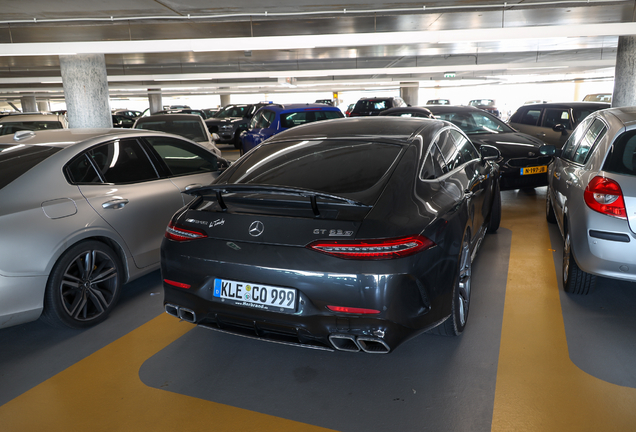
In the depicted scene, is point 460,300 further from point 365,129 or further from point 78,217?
point 78,217

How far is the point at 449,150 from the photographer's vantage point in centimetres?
357

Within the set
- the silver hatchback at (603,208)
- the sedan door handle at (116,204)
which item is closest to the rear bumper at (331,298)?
the sedan door handle at (116,204)

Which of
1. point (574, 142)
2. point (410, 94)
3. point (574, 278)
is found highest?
point (410, 94)

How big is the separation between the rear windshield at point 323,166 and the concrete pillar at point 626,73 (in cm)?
1237

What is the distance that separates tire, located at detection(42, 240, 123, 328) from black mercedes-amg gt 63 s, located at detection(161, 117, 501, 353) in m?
0.94

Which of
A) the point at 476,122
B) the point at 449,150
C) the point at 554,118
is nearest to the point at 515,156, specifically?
the point at 476,122

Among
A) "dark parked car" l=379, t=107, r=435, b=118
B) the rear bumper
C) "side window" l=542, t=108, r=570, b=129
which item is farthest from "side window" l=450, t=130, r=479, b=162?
"side window" l=542, t=108, r=570, b=129

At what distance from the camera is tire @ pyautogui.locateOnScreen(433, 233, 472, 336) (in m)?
2.91

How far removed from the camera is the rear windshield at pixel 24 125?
8.76 metres

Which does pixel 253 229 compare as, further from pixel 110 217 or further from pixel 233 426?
pixel 110 217

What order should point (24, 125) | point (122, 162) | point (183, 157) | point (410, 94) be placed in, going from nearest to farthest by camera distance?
point (122, 162)
point (183, 157)
point (24, 125)
point (410, 94)

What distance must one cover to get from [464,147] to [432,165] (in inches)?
49.1

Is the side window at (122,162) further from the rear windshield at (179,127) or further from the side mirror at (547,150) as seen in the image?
the rear windshield at (179,127)

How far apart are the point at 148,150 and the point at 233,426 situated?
2.70 m
